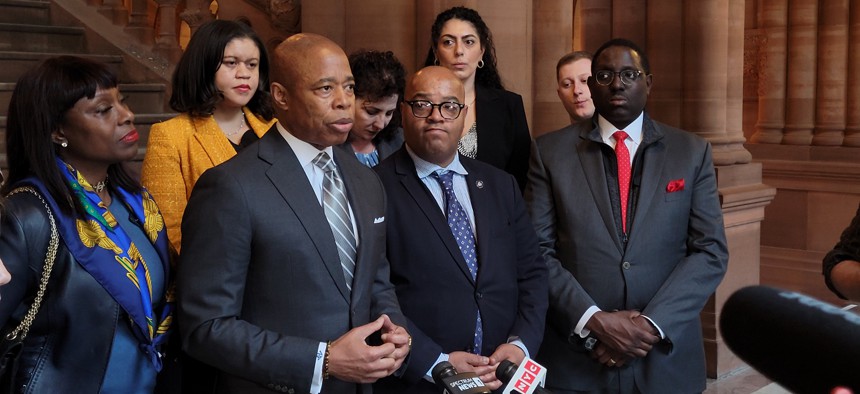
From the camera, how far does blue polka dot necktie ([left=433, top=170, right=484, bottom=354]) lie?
3.33 metres

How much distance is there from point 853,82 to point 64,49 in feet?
26.4

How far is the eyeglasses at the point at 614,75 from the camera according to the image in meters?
3.75

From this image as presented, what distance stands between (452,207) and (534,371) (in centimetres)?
99

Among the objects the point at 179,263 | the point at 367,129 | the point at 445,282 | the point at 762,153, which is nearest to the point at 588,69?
the point at 367,129

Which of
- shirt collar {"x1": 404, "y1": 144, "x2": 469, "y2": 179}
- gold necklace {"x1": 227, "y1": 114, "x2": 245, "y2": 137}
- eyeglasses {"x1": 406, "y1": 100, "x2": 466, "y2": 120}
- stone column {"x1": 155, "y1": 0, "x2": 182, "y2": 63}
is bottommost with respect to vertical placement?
shirt collar {"x1": 404, "y1": 144, "x2": 469, "y2": 179}

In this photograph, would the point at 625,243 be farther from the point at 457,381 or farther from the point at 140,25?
the point at 140,25

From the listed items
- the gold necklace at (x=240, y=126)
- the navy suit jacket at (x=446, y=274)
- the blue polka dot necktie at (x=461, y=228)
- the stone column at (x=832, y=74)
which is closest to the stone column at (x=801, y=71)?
the stone column at (x=832, y=74)

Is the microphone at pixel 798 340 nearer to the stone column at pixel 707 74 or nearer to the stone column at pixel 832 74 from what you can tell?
the stone column at pixel 707 74

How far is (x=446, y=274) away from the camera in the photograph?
10.8 feet

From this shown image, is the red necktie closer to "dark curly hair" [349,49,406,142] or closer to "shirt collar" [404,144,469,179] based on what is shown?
"shirt collar" [404,144,469,179]

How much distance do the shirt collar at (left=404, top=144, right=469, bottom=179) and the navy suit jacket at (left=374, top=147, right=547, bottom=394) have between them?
19 mm

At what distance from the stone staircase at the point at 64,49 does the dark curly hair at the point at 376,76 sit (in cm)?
271

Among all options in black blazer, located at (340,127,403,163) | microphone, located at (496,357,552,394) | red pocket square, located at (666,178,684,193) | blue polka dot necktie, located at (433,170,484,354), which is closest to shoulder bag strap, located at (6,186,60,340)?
microphone, located at (496,357,552,394)

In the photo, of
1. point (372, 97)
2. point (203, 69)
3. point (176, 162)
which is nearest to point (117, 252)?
point (176, 162)
